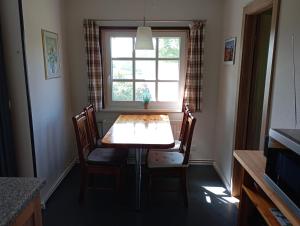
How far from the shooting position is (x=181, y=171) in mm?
2500

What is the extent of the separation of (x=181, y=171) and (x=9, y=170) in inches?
63.9

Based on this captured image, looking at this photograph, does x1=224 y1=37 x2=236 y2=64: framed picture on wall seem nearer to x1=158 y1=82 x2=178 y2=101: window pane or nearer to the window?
the window

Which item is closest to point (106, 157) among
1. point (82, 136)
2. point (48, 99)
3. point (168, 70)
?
point (82, 136)

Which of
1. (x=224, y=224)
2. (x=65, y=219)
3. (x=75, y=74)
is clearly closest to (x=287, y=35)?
(x=224, y=224)

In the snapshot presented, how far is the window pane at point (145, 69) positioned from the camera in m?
3.40

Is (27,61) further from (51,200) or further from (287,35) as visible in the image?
(287,35)

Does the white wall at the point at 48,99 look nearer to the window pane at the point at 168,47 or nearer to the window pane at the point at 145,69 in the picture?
the window pane at the point at 145,69

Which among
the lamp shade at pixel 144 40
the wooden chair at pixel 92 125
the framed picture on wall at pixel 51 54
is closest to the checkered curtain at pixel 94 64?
the wooden chair at pixel 92 125

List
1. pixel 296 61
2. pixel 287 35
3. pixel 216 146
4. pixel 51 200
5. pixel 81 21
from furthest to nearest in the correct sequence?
pixel 216 146 → pixel 81 21 → pixel 51 200 → pixel 287 35 → pixel 296 61

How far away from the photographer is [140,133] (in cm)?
253

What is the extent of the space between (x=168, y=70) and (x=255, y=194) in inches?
84.3

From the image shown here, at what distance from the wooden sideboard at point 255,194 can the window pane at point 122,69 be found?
6.87ft

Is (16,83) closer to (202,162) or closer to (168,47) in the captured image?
(168,47)

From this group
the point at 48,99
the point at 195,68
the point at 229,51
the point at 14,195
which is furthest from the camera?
the point at 195,68
